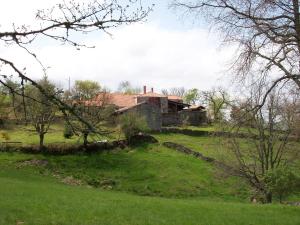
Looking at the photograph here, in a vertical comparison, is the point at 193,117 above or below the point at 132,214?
above

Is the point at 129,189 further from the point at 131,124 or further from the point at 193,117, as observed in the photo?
the point at 193,117

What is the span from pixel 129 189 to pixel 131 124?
1775 centimetres

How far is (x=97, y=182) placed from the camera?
4422 centimetres

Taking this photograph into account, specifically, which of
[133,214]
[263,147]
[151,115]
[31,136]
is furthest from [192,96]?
[133,214]

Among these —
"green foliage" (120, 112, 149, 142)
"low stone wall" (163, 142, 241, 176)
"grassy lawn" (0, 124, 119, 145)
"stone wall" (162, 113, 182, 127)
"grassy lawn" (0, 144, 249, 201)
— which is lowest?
"grassy lawn" (0, 144, 249, 201)

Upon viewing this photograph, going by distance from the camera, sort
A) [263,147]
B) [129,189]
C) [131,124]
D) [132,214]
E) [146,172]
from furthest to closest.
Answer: [131,124]
[146,172]
[129,189]
[263,147]
[132,214]

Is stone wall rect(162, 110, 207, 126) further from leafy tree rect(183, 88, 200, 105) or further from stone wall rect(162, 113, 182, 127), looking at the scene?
leafy tree rect(183, 88, 200, 105)

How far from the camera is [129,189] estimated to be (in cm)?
4172

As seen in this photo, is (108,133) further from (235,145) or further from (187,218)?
(235,145)

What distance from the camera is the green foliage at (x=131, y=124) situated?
5819 centimetres

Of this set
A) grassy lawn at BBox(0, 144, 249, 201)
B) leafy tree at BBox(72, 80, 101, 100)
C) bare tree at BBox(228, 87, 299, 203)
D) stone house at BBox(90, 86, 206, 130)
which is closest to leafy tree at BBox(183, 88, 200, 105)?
stone house at BBox(90, 86, 206, 130)

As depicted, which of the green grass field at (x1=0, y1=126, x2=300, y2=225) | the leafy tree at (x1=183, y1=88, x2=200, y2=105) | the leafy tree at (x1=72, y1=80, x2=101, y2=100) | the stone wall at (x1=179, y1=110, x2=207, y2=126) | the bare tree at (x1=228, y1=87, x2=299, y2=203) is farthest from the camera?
the leafy tree at (x1=183, y1=88, x2=200, y2=105)

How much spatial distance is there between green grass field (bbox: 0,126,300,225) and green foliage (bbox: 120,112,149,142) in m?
2.39

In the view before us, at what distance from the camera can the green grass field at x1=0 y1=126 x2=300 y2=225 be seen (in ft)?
56.6
